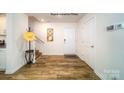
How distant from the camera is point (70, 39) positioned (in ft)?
30.8

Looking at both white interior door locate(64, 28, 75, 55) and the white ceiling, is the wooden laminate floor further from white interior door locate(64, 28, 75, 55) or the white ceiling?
white interior door locate(64, 28, 75, 55)

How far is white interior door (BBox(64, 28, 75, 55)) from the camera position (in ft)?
30.7

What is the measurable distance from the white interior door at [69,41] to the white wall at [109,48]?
5015 millimetres

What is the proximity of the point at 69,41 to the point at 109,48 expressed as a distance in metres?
6.09

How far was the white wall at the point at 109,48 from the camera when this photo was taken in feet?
9.01

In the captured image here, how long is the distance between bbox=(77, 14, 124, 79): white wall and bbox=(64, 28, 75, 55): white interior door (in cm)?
502

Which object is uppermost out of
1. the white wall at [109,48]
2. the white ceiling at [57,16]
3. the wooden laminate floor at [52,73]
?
the white ceiling at [57,16]

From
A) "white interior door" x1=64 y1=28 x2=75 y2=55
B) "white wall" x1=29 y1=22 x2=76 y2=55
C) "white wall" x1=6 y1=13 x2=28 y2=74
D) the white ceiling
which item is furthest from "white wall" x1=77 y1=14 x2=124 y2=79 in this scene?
"white wall" x1=29 y1=22 x2=76 y2=55

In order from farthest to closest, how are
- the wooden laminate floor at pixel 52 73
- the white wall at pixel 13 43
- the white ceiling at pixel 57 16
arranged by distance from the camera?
the white ceiling at pixel 57 16
the white wall at pixel 13 43
the wooden laminate floor at pixel 52 73

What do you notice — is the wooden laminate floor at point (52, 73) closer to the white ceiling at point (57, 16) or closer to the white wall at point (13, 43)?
the white wall at point (13, 43)

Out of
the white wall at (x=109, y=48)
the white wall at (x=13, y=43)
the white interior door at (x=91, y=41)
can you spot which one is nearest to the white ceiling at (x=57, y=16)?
the white interior door at (x=91, y=41)
